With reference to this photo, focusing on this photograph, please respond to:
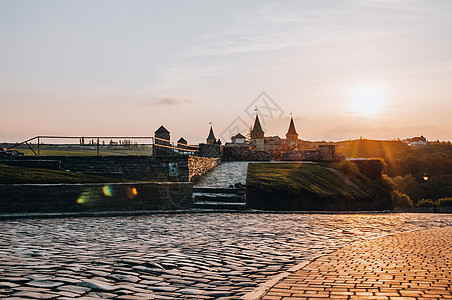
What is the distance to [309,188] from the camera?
82.7 feet

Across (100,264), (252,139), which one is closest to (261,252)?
(100,264)

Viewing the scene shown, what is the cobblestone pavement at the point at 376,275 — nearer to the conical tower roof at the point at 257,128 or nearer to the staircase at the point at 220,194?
the staircase at the point at 220,194

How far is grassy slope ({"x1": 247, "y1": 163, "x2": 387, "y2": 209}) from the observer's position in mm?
22156

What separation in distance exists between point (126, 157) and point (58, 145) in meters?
5.68

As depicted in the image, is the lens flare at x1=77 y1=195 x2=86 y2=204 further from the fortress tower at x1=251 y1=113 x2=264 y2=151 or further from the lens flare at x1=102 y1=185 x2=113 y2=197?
the fortress tower at x1=251 y1=113 x2=264 y2=151

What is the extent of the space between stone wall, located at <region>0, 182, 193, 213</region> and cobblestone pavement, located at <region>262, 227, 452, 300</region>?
9.20m

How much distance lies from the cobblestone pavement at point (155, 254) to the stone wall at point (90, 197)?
1685 millimetres

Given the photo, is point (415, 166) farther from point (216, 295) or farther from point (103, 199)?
point (216, 295)

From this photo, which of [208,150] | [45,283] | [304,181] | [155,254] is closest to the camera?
[45,283]

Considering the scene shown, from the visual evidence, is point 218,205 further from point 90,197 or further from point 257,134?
point 257,134

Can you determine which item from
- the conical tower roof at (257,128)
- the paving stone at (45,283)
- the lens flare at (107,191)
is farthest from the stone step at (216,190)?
the conical tower roof at (257,128)

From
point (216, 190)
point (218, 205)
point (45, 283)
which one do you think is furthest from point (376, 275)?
point (216, 190)

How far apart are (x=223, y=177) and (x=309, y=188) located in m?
5.16

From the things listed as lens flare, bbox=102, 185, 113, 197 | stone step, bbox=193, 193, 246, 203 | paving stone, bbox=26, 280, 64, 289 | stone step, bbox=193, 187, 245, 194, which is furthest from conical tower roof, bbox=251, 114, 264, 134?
paving stone, bbox=26, 280, 64, 289
